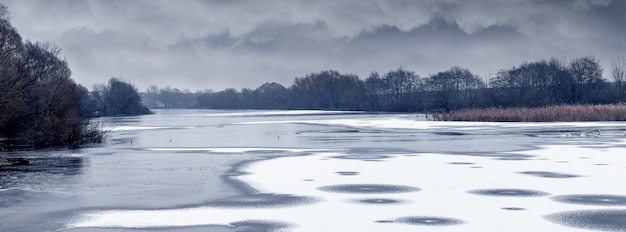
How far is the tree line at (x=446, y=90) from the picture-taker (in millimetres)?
82125

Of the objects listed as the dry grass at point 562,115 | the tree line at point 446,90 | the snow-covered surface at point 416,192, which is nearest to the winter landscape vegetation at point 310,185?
the snow-covered surface at point 416,192

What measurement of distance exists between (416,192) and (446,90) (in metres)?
94.0

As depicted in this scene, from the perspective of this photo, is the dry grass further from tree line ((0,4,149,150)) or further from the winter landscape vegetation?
tree line ((0,4,149,150))

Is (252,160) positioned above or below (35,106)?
below

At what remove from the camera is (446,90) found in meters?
103

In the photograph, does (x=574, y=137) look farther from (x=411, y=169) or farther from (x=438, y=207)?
(x=438, y=207)

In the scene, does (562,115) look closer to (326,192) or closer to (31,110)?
(31,110)

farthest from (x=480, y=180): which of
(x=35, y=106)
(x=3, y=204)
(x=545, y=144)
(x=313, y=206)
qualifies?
(x=35, y=106)

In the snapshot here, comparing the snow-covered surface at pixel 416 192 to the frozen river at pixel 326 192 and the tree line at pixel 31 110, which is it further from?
the tree line at pixel 31 110

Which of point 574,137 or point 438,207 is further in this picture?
point 574,137

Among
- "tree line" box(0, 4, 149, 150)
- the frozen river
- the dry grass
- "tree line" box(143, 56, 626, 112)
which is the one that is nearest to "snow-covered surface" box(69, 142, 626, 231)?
the frozen river

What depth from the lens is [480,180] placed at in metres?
12.7

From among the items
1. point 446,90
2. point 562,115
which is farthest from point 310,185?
point 446,90

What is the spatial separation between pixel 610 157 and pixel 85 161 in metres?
15.1
